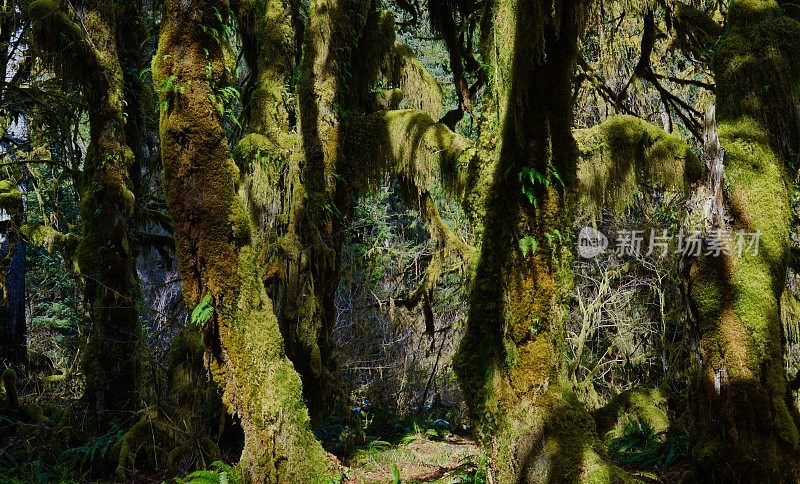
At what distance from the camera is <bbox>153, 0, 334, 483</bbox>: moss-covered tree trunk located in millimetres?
5223

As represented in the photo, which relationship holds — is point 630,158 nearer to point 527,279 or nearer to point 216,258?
point 527,279

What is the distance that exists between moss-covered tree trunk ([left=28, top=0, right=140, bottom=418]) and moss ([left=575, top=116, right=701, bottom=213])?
5.54m

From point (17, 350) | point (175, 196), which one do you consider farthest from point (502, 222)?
point (17, 350)

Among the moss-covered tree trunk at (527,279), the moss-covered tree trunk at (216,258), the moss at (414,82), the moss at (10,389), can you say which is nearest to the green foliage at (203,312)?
the moss-covered tree trunk at (216,258)

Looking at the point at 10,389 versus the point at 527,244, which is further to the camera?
the point at 10,389

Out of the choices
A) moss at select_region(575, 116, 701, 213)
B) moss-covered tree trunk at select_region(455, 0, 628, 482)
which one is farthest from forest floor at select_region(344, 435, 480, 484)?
moss at select_region(575, 116, 701, 213)

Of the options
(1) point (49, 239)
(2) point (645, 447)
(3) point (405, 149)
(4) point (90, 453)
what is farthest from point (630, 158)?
(1) point (49, 239)

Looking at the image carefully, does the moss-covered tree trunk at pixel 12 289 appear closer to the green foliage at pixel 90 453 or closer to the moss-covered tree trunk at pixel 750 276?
the green foliage at pixel 90 453

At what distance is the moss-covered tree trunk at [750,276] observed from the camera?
5391mm

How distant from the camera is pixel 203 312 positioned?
5.20 metres

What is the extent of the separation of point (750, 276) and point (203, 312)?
469 cm

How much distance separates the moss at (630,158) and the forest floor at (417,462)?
3.36 meters

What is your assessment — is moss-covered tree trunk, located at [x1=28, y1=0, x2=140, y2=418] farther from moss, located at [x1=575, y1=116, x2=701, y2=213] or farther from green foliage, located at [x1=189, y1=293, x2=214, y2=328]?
moss, located at [x1=575, y1=116, x2=701, y2=213]

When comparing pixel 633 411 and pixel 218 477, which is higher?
pixel 218 477
